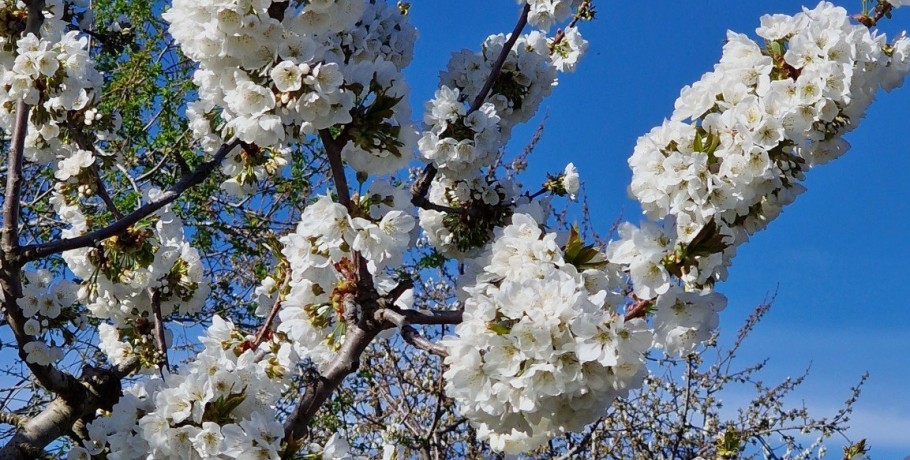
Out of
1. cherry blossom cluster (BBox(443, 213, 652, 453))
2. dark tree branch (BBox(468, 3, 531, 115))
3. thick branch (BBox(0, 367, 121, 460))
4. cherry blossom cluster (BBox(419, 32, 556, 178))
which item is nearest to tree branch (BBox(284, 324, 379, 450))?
cherry blossom cluster (BBox(443, 213, 652, 453))

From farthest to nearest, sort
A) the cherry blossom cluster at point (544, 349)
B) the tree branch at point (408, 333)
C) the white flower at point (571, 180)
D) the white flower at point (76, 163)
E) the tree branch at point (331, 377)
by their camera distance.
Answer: the white flower at point (571, 180) < the white flower at point (76, 163) < the tree branch at point (331, 377) < the tree branch at point (408, 333) < the cherry blossom cluster at point (544, 349)

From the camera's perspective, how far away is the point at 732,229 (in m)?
2.12

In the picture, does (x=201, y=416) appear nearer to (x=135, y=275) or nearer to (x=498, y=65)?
(x=135, y=275)

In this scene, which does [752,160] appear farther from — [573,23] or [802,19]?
[573,23]

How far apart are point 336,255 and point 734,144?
1011mm

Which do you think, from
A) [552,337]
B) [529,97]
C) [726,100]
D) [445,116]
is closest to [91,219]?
[445,116]

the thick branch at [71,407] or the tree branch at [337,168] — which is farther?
the thick branch at [71,407]

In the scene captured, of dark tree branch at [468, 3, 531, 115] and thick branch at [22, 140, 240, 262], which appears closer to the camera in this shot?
thick branch at [22, 140, 240, 262]

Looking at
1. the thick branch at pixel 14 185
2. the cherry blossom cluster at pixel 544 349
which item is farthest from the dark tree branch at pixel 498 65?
the thick branch at pixel 14 185

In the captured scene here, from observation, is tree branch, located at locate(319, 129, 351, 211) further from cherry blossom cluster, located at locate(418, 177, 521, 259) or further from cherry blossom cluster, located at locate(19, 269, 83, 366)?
cherry blossom cluster, located at locate(19, 269, 83, 366)

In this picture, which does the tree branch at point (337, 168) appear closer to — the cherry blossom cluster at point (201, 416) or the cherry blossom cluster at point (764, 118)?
the cherry blossom cluster at point (201, 416)

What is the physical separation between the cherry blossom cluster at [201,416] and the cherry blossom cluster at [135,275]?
1.86ft

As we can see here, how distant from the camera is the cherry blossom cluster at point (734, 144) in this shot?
191 centimetres

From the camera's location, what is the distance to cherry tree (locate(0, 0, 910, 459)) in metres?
1.86
